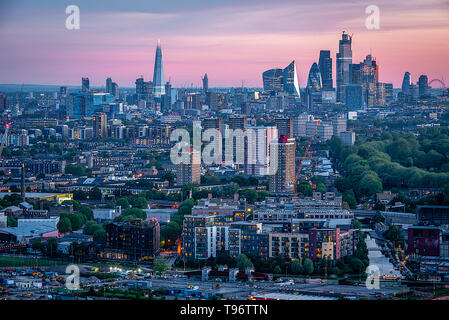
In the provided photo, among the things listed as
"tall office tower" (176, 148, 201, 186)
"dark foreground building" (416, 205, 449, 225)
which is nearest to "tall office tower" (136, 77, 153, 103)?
"tall office tower" (176, 148, 201, 186)

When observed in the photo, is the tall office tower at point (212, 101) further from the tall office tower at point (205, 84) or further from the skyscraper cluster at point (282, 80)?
the skyscraper cluster at point (282, 80)

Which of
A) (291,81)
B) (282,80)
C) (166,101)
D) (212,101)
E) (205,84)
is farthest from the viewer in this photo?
(166,101)

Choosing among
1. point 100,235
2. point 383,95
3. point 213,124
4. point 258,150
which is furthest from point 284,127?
point 100,235

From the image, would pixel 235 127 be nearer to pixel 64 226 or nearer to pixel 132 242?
pixel 64 226

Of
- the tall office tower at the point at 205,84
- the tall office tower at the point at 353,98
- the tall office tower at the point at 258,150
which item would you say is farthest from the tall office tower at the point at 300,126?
the tall office tower at the point at 258,150

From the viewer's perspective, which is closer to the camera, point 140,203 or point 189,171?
point 140,203

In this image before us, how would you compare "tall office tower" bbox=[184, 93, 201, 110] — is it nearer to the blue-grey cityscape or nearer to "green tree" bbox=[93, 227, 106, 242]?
the blue-grey cityscape

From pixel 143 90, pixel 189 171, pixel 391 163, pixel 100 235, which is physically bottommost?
pixel 100 235
